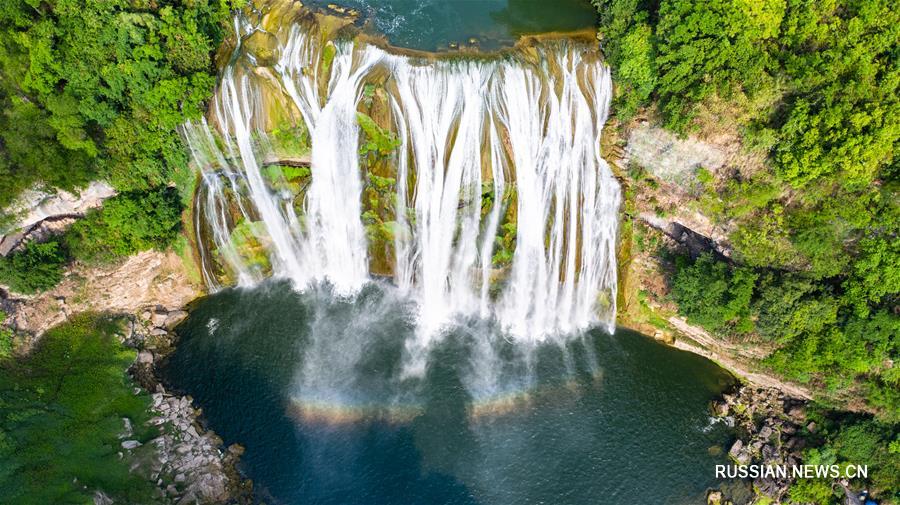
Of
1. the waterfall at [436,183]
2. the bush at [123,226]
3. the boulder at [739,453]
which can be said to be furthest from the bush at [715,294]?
the bush at [123,226]

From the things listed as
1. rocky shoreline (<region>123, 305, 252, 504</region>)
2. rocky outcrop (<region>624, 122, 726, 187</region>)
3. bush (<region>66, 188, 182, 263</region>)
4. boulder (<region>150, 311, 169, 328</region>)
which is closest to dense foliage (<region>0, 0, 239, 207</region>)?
bush (<region>66, 188, 182, 263</region>)

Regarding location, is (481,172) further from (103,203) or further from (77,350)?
(77,350)

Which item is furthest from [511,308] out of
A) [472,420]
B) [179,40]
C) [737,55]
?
[179,40]

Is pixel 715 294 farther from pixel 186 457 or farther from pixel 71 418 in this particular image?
pixel 71 418

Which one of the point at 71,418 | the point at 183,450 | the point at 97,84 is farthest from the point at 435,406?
the point at 97,84

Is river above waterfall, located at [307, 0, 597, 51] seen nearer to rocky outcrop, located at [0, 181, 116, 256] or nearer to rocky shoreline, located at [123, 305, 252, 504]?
rocky outcrop, located at [0, 181, 116, 256]
